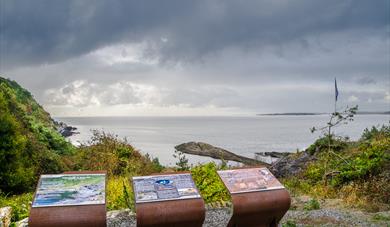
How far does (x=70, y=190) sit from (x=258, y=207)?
8.77 ft

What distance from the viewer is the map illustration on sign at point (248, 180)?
6.75m

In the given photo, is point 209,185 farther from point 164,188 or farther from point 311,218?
point 164,188

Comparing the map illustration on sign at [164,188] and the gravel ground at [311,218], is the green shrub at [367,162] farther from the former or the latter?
the map illustration on sign at [164,188]

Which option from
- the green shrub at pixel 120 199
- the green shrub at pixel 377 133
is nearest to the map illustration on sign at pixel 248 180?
the green shrub at pixel 120 199

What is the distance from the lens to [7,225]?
8062 millimetres

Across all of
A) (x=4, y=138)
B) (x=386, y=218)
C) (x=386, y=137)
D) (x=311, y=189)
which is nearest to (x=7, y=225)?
(x=4, y=138)

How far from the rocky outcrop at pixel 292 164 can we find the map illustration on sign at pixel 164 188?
33.2 feet

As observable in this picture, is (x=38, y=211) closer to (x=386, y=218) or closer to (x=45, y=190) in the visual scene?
(x=45, y=190)

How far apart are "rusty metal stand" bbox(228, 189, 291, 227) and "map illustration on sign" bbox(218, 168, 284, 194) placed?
0.09 meters

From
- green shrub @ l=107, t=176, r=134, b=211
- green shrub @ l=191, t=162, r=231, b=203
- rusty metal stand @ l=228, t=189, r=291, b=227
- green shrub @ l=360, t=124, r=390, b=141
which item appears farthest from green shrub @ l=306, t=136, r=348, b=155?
rusty metal stand @ l=228, t=189, r=291, b=227

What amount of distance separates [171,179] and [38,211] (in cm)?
188

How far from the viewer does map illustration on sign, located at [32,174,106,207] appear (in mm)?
5852

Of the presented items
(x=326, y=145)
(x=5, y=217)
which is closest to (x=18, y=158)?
(x=5, y=217)

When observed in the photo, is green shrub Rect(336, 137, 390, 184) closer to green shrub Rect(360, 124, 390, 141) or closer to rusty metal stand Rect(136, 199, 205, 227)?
green shrub Rect(360, 124, 390, 141)
